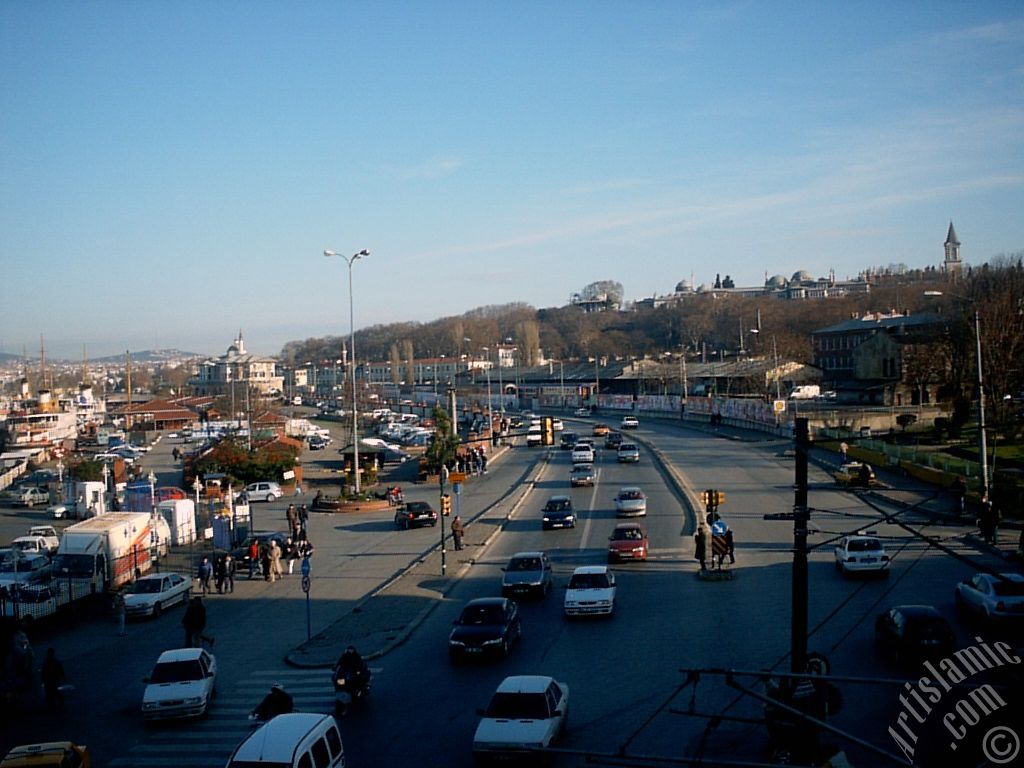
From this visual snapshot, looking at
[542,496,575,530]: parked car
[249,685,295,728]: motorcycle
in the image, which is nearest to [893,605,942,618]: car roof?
[249,685,295,728]: motorcycle

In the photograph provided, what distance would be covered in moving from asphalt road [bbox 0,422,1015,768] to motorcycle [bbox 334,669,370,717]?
35 centimetres

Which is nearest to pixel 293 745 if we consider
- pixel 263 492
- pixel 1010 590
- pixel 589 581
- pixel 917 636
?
pixel 917 636

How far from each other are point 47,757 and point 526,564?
13435 millimetres

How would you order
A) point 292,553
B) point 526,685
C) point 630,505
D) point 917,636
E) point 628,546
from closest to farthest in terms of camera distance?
point 526,685 → point 917,636 → point 628,546 → point 292,553 → point 630,505

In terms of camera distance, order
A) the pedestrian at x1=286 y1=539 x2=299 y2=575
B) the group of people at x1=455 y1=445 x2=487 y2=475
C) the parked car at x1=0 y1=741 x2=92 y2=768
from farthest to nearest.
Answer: the group of people at x1=455 y1=445 x2=487 y2=475 < the pedestrian at x1=286 y1=539 x2=299 y2=575 < the parked car at x1=0 y1=741 x2=92 y2=768

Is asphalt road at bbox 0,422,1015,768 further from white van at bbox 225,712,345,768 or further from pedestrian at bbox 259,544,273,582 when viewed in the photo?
white van at bbox 225,712,345,768

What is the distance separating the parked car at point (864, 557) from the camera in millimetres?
23156

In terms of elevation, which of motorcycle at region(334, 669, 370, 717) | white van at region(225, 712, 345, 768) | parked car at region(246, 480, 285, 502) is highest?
white van at region(225, 712, 345, 768)

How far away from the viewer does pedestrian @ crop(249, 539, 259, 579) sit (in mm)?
29112

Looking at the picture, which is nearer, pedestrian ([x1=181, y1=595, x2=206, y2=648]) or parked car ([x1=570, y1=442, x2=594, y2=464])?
pedestrian ([x1=181, y1=595, x2=206, y2=648])

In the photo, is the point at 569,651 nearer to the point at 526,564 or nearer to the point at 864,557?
the point at 526,564

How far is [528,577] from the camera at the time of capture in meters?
23.4

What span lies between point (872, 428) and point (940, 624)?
45980 mm

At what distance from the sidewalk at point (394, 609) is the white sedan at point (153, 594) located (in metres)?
5.18
